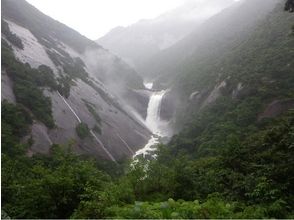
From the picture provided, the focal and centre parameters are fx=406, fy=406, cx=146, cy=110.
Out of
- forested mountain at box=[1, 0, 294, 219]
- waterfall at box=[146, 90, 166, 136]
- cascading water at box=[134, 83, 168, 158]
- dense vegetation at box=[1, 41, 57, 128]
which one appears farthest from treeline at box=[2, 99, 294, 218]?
waterfall at box=[146, 90, 166, 136]

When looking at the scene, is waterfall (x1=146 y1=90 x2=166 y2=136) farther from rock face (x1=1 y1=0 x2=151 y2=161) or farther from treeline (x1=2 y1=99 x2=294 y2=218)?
treeline (x1=2 y1=99 x2=294 y2=218)

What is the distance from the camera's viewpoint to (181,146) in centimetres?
4162

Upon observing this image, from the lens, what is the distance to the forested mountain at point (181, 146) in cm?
1240

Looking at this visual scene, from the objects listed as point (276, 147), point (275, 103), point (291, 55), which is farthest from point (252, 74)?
point (276, 147)

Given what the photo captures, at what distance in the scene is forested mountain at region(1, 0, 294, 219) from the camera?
1240 centimetres

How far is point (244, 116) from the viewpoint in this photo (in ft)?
129

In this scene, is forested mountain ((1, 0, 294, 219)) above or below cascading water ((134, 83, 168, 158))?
above

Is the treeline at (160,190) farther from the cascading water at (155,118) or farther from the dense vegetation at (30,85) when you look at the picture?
the cascading water at (155,118)

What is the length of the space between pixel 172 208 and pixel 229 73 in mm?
48109

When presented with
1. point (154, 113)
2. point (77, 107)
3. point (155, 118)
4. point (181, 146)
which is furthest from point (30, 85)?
point (154, 113)

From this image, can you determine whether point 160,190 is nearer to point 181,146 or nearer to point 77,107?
point 181,146

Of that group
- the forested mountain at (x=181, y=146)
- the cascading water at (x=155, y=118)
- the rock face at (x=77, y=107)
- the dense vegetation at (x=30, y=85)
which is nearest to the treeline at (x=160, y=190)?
the forested mountain at (x=181, y=146)

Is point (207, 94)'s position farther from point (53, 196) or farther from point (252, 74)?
point (53, 196)

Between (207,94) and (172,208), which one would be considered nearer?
(172,208)
